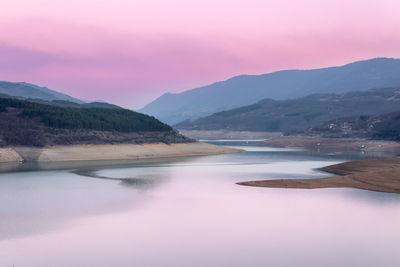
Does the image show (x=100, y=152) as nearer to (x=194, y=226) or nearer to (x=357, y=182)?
(x=357, y=182)

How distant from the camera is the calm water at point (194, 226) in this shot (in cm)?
2834

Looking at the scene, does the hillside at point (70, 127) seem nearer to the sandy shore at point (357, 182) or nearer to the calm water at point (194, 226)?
the calm water at point (194, 226)

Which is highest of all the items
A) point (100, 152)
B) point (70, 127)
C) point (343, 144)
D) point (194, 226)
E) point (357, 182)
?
point (70, 127)

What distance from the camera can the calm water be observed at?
2834cm

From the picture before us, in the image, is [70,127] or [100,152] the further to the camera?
[70,127]

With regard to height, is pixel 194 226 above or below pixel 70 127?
below

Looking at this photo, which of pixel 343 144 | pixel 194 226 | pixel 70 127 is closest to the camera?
pixel 194 226

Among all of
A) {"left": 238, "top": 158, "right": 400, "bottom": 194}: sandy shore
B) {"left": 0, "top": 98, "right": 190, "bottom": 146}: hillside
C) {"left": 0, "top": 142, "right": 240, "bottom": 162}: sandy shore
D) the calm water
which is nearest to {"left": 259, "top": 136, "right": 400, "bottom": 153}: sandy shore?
{"left": 0, "top": 142, "right": 240, "bottom": 162}: sandy shore

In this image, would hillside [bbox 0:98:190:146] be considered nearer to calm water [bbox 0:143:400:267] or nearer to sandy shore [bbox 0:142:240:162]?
sandy shore [bbox 0:142:240:162]

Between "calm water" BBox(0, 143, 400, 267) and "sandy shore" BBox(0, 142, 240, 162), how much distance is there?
4290 cm

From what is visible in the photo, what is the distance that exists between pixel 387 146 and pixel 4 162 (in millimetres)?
109233

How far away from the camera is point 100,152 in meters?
114

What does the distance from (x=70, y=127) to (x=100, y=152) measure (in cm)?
1133

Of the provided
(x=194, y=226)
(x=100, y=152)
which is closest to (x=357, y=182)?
(x=194, y=226)
